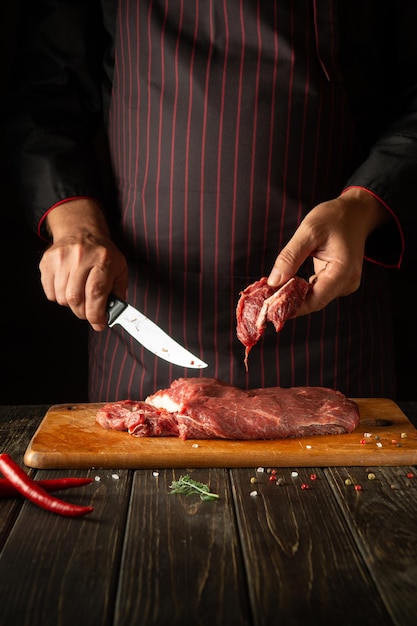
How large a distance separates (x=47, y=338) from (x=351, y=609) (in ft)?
9.76

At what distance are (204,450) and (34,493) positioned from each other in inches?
19.6

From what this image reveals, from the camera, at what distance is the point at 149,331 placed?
101 inches

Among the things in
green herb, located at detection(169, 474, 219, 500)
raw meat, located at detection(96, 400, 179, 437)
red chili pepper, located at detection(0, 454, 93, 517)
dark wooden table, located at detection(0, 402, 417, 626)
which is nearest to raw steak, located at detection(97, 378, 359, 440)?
raw meat, located at detection(96, 400, 179, 437)

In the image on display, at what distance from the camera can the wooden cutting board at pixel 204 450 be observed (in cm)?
219

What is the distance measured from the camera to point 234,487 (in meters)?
2.07

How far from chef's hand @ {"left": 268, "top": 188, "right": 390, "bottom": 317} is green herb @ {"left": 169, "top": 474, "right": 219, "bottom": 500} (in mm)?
684

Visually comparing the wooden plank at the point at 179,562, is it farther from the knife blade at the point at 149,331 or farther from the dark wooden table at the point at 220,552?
the knife blade at the point at 149,331

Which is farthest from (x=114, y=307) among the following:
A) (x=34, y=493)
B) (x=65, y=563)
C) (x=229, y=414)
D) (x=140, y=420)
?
(x=65, y=563)

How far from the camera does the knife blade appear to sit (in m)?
2.54

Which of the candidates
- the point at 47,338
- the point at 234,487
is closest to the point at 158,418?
the point at 234,487

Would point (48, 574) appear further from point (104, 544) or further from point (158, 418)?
point (158, 418)

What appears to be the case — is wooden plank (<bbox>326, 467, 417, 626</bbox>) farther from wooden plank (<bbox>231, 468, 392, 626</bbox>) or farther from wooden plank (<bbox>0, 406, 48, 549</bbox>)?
wooden plank (<bbox>0, 406, 48, 549</bbox>)

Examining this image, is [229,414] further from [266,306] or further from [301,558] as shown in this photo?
[301,558]

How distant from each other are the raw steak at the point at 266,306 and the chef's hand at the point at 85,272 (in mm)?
419
